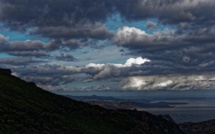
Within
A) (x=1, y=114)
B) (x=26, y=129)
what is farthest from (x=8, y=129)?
(x=1, y=114)

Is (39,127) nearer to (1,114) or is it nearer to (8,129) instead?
(1,114)

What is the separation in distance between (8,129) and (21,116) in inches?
1631

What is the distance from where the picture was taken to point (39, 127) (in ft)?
639

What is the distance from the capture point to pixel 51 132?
198 metres

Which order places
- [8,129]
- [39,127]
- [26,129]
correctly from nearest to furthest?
[8,129]
[26,129]
[39,127]

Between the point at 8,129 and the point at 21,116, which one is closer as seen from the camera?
the point at 8,129

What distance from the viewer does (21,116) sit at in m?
199

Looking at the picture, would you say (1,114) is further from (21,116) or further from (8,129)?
(8,129)

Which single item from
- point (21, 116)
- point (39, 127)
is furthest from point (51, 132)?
point (21, 116)

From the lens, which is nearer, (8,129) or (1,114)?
(8,129)

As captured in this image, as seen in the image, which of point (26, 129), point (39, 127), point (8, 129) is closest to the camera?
point (8, 129)

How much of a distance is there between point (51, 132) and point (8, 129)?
4430 centimetres

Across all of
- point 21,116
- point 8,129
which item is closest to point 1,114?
point 21,116

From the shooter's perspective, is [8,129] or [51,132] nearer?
[8,129]
